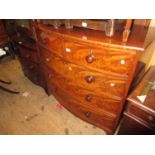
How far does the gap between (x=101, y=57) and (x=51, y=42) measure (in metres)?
0.49

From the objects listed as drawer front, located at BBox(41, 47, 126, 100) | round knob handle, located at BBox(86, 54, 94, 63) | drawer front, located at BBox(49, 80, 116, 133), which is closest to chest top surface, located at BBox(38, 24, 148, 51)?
round knob handle, located at BBox(86, 54, 94, 63)

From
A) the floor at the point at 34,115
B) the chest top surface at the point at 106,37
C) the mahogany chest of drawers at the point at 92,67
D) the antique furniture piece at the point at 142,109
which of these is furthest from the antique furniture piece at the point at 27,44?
the antique furniture piece at the point at 142,109

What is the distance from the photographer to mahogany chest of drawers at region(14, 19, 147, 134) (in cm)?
85

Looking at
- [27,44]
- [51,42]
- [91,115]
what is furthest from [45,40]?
[91,115]

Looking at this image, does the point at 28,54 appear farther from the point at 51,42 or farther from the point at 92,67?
the point at 92,67

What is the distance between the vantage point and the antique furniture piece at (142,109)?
93 cm

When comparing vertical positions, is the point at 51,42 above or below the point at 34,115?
above

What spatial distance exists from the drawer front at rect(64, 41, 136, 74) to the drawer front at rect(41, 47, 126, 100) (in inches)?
2.7

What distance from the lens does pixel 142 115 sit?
3.24 ft

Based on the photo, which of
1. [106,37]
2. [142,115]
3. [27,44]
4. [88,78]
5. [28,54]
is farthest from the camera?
[28,54]
